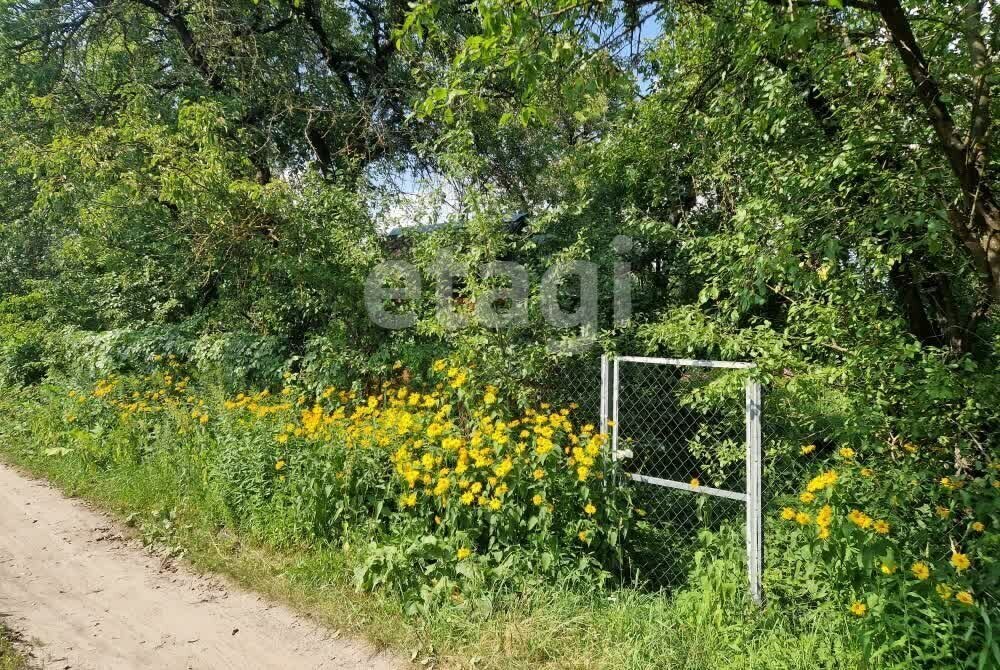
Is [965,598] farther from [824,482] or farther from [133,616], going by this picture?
[133,616]

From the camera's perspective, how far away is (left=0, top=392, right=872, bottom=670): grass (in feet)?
9.01

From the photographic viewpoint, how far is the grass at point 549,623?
2.75 metres

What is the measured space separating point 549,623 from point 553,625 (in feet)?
0.08

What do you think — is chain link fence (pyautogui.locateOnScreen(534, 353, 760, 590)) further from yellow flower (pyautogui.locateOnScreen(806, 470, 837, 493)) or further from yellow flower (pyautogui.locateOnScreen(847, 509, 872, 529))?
yellow flower (pyautogui.locateOnScreen(847, 509, 872, 529))

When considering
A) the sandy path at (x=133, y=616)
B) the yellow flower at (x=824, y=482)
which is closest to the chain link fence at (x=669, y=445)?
the yellow flower at (x=824, y=482)

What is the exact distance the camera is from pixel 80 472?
222 inches

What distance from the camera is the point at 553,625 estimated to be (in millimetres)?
2912

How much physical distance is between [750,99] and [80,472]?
21.7 ft

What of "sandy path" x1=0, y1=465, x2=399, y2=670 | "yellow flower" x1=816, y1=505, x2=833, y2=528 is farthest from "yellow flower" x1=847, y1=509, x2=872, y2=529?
"sandy path" x1=0, y1=465, x2=399, y2=670

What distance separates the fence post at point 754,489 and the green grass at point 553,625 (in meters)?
0.24

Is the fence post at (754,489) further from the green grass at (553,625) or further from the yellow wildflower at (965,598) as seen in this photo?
the yellow wildflower at (965,598)

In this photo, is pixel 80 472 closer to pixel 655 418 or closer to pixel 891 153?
pixel 655 418

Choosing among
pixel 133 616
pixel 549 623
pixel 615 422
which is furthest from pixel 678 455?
pixel 133 616

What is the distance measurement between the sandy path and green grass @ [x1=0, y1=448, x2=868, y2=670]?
5.7 inches
